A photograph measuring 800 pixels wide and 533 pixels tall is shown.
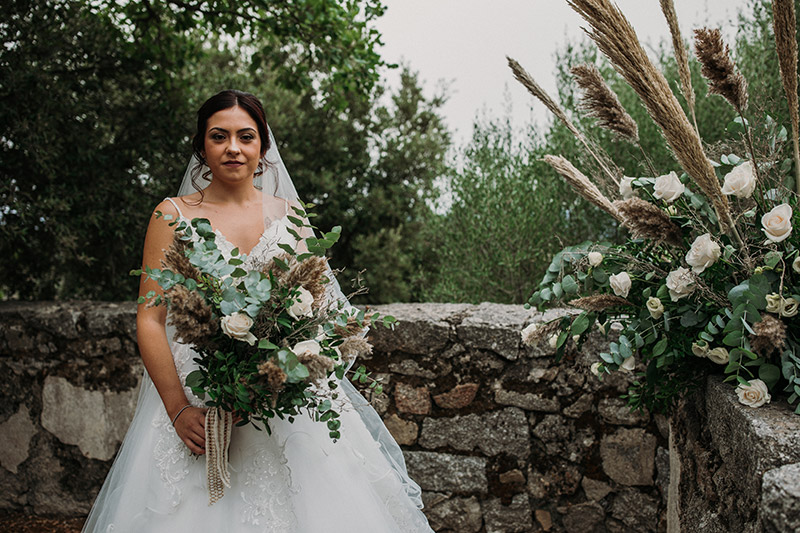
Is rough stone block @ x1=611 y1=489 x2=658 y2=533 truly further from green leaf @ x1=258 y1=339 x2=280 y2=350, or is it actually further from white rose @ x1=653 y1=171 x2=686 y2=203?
green leaf @ x1=258 y1=339 x2=280 y2=350

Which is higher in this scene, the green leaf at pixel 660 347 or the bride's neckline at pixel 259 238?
the bride's neckline at pixel 259 238

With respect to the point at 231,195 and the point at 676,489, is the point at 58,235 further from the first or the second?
the point at 676,489

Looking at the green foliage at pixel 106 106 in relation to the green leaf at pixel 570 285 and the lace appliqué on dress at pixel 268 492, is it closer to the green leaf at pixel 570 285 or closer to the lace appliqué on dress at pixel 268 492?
the lace appliqué on dress at pixel 268 492

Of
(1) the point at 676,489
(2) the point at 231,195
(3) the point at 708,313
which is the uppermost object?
(2) the point at 231,195

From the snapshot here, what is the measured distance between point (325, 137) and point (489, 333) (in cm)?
707

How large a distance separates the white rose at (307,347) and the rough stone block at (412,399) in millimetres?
1666

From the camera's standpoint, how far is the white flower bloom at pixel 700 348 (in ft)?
5.07

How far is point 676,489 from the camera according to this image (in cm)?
215

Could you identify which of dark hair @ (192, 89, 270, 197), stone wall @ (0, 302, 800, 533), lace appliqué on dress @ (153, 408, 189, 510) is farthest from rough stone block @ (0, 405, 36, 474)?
dark hair @ (192, 89, 270, 197)

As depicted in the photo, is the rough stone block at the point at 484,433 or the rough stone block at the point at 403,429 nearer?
the rough stone block at the point at 484,433

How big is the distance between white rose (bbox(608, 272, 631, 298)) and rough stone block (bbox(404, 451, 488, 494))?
1.60 meters

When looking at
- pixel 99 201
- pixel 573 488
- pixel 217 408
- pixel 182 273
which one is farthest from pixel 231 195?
pixel 99 201

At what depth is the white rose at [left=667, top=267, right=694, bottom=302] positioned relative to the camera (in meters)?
1.51

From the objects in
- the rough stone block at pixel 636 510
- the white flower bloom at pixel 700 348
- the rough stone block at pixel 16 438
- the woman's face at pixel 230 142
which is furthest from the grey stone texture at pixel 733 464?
the rough stone block at pixel 16 438
